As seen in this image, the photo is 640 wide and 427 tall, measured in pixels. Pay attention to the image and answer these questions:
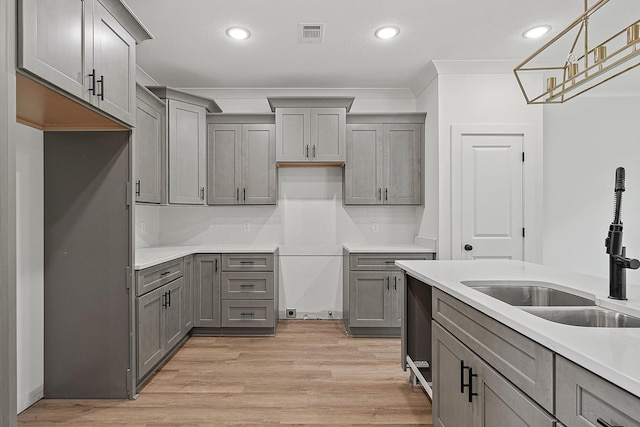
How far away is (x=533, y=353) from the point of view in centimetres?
111

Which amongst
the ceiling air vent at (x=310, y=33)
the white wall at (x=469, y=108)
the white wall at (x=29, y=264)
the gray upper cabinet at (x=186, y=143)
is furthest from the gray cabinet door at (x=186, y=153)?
the white wall at (x=469, y=108)

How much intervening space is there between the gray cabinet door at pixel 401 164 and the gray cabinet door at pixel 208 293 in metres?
2.00

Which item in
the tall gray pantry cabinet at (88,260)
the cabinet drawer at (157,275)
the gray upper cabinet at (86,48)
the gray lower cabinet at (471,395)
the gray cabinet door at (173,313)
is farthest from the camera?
the gray cabinet door at (173,313)

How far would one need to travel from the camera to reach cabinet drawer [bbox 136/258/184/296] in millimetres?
2633

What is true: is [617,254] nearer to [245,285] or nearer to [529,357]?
[529,357]

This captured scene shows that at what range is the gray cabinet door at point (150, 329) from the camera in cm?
264

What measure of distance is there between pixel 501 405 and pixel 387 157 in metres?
3.15

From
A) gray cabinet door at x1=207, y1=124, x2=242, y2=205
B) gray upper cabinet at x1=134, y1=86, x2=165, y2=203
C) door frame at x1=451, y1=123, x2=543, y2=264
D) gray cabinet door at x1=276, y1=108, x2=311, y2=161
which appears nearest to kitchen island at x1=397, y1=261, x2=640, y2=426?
door frame at x1=451, y1=123, x2=543, y2=264

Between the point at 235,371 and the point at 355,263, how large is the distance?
155 cm

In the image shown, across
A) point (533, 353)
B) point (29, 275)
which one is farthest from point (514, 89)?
point (29, 275)

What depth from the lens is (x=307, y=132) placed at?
404 centimetres

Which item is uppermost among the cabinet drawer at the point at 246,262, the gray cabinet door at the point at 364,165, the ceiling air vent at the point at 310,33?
the ceiling air vent at the point at 310,33

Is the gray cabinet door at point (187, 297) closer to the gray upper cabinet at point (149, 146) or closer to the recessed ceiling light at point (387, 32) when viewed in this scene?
the gray upper cabinet at point (149, 146)

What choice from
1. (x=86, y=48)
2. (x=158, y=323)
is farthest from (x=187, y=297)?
(x=86, y=48)
